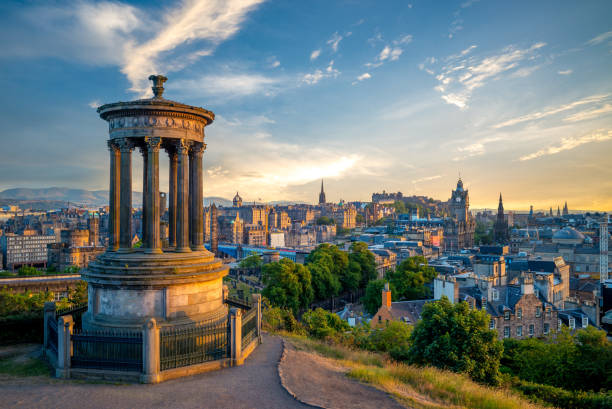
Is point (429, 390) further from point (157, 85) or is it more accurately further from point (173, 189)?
point (157, 85)

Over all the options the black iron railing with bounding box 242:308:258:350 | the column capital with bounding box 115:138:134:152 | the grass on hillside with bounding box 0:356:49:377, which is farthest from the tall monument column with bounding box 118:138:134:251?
the black iron railing with bounding box 242:308:258:350

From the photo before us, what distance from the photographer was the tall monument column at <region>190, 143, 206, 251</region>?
18.5 meters

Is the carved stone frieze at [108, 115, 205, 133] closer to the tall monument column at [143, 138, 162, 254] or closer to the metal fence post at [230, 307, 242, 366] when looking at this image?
the tall monument column at [143, 138, 162, 254]

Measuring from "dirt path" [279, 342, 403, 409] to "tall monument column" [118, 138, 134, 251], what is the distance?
322 inches

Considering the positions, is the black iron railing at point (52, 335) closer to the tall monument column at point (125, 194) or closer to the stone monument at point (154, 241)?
the stone monument at point (154, 241)

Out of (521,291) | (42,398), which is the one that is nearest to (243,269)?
(521,291)

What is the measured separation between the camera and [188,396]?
11.6 m

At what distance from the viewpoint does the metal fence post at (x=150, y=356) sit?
12766 mm

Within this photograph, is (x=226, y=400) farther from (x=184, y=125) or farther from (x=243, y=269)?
(x=243, y=269)

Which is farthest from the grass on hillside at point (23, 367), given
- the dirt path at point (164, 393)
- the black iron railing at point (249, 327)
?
the black iron railing at point (249, 327)

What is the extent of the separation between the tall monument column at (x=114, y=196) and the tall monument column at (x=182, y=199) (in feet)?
8.69

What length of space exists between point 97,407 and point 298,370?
642cm

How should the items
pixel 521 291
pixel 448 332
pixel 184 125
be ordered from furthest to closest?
pixel 521 291 → pixel 448 332 → pixel 184 125

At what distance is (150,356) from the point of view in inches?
503
